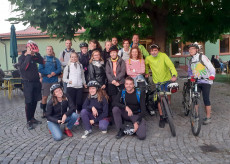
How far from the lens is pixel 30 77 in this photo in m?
5.58

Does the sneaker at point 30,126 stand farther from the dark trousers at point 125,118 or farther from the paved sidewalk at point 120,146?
the dark trousers at point 125,118

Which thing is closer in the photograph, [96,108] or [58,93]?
[58,93]

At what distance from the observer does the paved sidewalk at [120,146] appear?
12.4 feet

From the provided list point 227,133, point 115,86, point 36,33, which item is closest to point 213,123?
point 227,133

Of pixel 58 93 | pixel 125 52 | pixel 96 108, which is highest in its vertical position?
pixel 125 52

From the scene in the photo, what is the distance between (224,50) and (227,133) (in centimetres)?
2138

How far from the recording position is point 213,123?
18.2 ft

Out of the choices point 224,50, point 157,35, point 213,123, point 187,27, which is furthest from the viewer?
point 224,50

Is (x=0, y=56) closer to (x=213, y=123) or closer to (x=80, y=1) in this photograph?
(x=80, y=1)

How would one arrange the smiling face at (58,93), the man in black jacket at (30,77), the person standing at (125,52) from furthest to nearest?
the person standing at (125,52)
the man in black jacket at (30,77)
the smiling face at (58,93)

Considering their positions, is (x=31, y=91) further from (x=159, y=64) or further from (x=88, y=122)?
(x=159, y=64)

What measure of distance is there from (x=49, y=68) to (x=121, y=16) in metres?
3.68

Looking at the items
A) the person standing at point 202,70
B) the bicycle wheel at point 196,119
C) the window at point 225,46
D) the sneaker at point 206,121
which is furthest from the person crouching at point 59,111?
the window at point 225,46

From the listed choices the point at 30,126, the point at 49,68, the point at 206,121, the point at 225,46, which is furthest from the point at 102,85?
the point at 225,46
